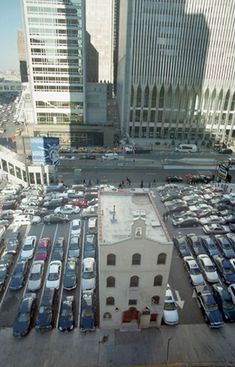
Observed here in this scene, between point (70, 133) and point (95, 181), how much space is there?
31585 millimetres

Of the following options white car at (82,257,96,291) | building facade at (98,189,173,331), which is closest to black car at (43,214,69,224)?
white car at (82,257,96,291)

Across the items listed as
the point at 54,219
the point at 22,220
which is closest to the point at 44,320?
the point at 54,219

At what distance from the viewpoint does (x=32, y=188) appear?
222ft

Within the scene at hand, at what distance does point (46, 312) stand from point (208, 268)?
24672 mm

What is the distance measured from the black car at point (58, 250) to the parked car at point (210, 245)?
81.6ft

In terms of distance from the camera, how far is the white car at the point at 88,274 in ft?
129

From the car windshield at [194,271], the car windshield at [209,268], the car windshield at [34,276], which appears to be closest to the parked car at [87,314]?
the car windshield at [34,276]

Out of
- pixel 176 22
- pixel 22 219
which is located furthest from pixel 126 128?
pixel 22 219

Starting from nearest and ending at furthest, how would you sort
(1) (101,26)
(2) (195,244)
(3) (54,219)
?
(2) (195,244) → (3) (54,219) → (1) (101,26)

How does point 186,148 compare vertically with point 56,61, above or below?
below

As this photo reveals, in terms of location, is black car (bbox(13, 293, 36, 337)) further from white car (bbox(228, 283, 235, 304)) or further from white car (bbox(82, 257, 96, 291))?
white car (bbox(228, 283, 235, 304))

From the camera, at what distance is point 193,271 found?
41.9 m

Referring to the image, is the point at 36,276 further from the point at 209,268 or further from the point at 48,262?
the point at 209,268

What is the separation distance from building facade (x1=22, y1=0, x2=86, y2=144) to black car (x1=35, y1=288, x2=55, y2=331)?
A: 69.7 metres
